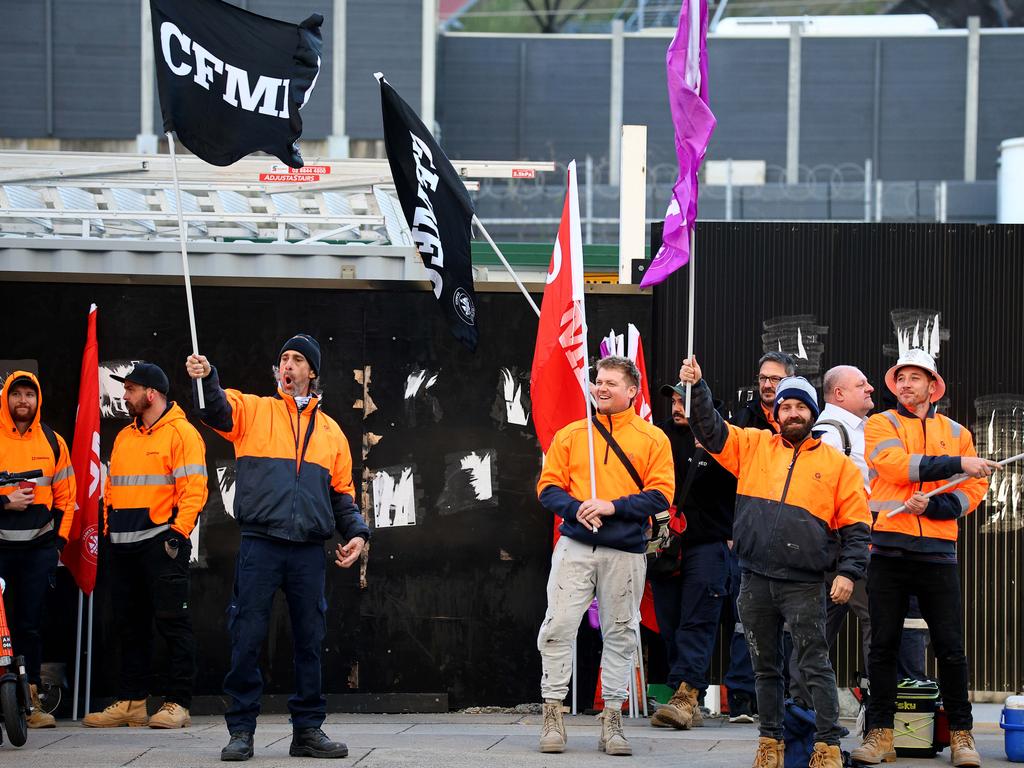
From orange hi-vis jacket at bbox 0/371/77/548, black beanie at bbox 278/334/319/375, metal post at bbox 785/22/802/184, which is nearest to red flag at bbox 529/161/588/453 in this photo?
black beanie at bbox 278/334/319/375

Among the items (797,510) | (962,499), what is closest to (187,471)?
(797,510)

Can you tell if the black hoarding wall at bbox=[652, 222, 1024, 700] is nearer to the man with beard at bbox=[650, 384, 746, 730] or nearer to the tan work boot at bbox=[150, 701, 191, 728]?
the man with beard at bbox=[650, 384, 746, 730]

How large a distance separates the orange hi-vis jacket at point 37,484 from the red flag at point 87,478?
0.16 metres

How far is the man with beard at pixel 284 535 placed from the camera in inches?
301

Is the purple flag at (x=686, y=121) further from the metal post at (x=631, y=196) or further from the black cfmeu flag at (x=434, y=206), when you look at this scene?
the metal post at (x=631, y=196)

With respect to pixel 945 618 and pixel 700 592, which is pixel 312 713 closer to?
pixel 700 592

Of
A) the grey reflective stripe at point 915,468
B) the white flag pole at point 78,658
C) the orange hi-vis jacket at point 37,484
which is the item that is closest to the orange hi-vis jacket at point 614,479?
the grey reflective stripe at point 915,468

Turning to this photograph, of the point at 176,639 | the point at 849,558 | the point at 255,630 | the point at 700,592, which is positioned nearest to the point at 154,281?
the point at 176,639

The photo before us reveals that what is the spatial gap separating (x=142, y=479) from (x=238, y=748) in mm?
2336

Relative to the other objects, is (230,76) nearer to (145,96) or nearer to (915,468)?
(915,468)

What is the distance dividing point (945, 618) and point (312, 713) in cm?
331

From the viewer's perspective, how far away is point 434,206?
29.2 feet

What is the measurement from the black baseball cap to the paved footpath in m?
2.10

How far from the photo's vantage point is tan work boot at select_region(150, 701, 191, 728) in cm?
915
